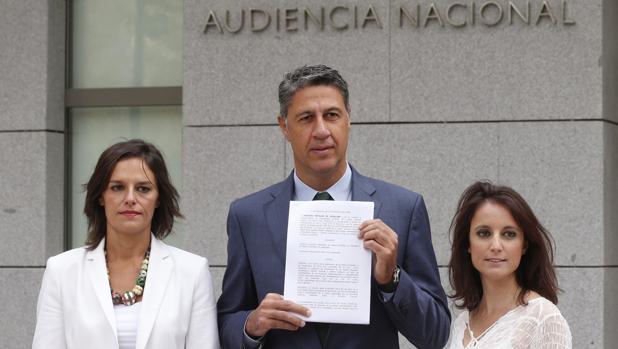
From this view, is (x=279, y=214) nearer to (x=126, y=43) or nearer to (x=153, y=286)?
(x=153, y=286)

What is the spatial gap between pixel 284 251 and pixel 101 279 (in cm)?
76

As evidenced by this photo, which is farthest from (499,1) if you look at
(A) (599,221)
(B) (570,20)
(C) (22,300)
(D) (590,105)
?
(C) (22,300)

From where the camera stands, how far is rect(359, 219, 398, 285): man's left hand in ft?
12.8

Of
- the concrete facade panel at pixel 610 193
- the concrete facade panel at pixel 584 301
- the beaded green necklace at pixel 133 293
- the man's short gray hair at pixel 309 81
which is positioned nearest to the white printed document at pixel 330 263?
the man's short gray hair at pixel 309 81

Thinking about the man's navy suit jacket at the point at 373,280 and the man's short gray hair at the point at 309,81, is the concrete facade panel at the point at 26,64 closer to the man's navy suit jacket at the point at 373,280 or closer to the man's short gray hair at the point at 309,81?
the man's navy suit jacket at the point at 373,280

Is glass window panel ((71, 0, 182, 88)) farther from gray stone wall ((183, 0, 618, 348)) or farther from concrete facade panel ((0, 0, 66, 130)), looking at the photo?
gray stone wall ((183, 0, 618, 348))

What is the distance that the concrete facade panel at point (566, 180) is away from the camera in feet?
26.1

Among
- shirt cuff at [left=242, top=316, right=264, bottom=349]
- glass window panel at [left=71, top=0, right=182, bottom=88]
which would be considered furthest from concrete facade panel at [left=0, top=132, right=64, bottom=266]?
shirt cuff at [left=242, top=316, right=264, bottom=349]

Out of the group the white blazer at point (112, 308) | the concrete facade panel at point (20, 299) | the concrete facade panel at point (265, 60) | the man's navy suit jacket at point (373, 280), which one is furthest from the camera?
the concrete facade panel at point (20, 299)

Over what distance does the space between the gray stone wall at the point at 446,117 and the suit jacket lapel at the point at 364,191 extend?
12.8ft

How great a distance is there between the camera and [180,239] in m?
9.18

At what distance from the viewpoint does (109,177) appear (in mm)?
4414

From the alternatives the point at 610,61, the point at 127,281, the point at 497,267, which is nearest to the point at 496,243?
the point at 497,267

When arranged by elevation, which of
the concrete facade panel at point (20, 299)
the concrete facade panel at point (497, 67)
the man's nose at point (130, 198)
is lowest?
the concrete facade panel at point (20, 299)
